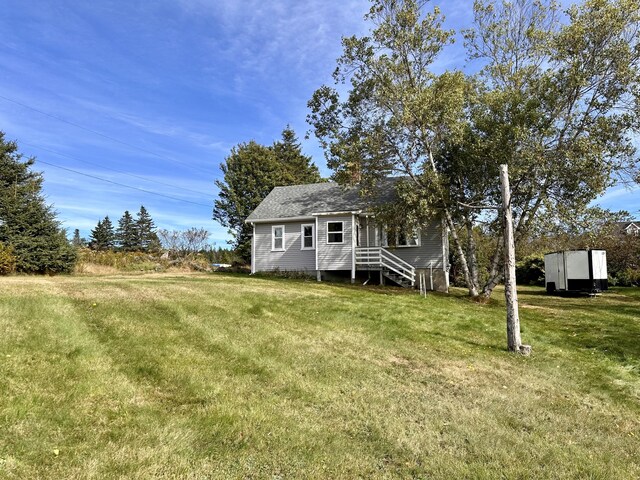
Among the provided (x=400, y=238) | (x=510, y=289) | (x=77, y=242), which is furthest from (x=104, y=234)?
(x=510, y=289)

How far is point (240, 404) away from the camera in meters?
4.85

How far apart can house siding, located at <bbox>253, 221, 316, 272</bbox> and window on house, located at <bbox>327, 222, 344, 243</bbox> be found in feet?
4.36

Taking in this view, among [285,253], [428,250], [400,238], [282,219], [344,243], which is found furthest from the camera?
[285,253]

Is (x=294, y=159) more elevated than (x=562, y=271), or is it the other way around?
(x=294, y=159)

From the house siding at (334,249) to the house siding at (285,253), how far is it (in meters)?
0.89

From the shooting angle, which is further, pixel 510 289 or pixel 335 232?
pixel 335 232

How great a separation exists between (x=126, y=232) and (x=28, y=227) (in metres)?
44.6

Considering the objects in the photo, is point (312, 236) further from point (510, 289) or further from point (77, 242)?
point (77, 242)

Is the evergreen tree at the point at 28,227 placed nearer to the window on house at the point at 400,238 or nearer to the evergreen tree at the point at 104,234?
the window on house at the point at 400,238

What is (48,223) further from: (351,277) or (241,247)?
(241,247)

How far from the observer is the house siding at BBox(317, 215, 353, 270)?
20.8 meters

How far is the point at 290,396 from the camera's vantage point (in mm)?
5242

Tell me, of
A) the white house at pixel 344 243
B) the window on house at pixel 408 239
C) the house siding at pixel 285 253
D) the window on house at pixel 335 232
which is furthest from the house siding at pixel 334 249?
the window on house at pixel 408 239

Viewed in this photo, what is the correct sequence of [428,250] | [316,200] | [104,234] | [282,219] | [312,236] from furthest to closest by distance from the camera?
[104,234]
[316,200]
[282,219]
[312,236]
[428,250]
